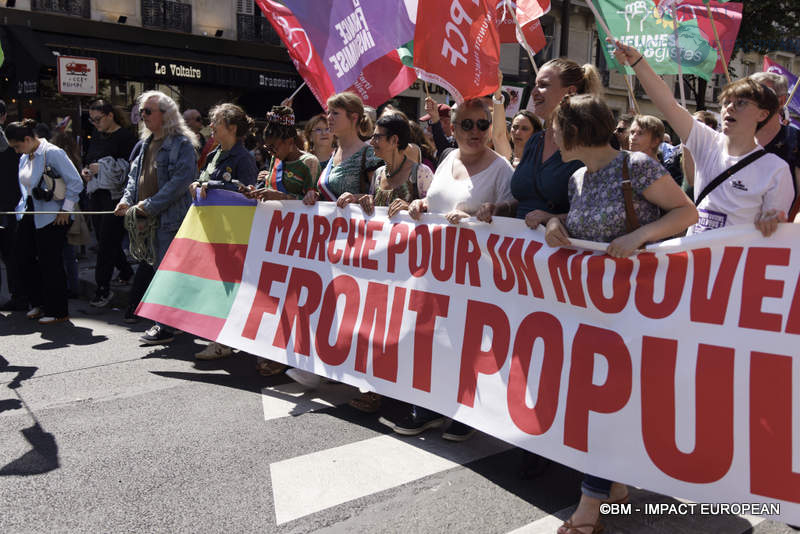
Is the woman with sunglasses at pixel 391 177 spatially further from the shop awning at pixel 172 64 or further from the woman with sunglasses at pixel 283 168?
the shop awning at pixel 172 64

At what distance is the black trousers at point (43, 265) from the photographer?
6473mm

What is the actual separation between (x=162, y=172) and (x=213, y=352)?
163cm

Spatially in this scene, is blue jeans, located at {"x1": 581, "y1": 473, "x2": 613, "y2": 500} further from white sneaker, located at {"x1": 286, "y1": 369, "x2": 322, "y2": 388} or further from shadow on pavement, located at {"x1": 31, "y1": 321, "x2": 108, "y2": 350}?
shadow on pavement, located at {"x1": 31, "y1": 321, "x2": 108, "y2": 350}

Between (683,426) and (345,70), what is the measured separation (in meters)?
3.32

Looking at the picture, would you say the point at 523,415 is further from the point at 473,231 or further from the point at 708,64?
the point at 708,64

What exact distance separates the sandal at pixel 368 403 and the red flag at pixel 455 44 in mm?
1923

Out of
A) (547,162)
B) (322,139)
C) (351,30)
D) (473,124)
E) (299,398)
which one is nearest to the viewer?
(547,162)

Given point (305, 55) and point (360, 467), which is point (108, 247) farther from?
point (360, 467)

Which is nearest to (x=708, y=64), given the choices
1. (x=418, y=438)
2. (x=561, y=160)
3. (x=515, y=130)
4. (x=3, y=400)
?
(x=515, y=130)

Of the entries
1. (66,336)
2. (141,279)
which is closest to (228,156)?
(141,279)

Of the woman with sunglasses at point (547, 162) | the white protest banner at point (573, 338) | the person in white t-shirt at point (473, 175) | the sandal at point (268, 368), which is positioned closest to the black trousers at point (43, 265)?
the sandal at point (268, 368)

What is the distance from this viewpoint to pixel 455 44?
160 inches

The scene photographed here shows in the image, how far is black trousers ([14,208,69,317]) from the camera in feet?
21.2

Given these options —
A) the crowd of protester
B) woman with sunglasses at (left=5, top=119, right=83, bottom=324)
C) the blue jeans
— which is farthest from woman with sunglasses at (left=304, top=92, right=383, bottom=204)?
woman with sunglasses at (left=5, top=119, right=83, bottom=324)
